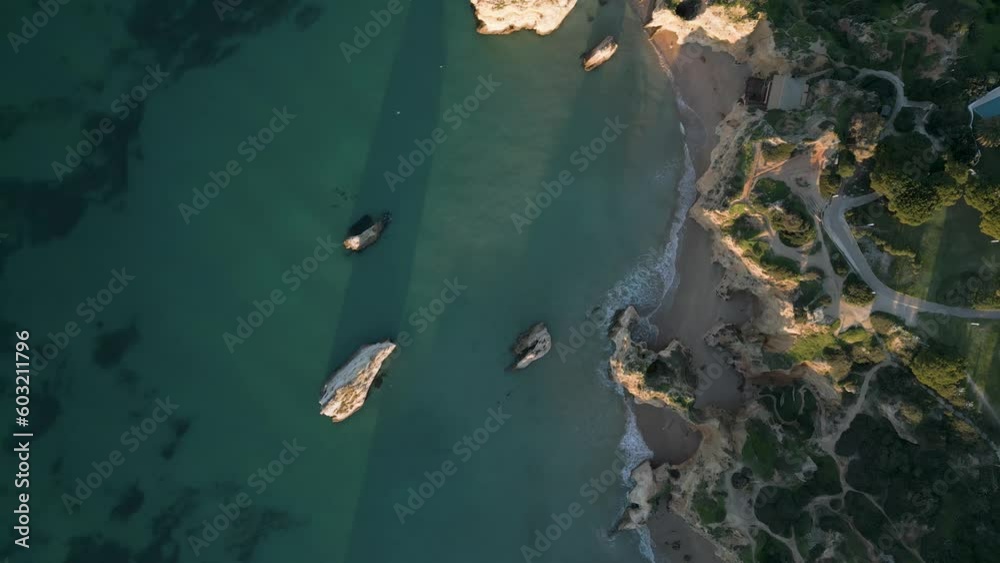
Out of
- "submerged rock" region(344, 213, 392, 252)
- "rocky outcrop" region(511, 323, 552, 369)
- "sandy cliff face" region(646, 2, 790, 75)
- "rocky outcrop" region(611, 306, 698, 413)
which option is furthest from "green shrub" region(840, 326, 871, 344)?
"submerged rock" region(344, 213, 392, 252)

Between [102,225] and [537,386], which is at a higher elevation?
[102,225]

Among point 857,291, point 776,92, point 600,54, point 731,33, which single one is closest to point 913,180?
point 857,291

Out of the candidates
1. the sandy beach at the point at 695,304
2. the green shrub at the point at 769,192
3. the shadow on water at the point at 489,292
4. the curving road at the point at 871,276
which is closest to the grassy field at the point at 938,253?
A: the curving road at the point at 871,276

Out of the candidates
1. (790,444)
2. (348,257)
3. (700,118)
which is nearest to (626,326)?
(790,444)

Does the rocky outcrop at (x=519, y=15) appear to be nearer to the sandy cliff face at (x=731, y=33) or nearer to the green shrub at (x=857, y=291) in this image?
the sandy cliff face at (x=731, y=33)

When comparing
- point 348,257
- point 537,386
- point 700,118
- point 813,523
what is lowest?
point 813,523

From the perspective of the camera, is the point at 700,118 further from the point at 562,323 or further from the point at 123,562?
the point at 123,562

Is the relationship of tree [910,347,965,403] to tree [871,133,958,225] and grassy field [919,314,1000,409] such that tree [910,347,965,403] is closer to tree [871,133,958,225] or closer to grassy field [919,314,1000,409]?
grassy field [919,314,1000,409]
